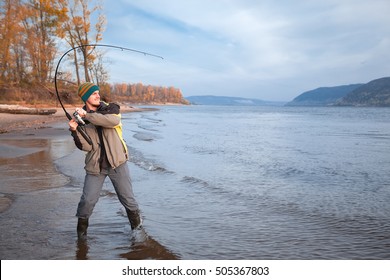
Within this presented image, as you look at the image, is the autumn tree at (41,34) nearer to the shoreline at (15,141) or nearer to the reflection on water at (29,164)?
the shoreline at (15,141)

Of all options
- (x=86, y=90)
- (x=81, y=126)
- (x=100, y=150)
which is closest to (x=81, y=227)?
(x=100, y=150)

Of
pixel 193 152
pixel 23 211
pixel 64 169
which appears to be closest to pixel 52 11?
pixel 193 152

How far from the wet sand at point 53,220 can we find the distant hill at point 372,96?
116780 millimetres

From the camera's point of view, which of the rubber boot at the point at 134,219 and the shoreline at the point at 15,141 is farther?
the shoreline at the point at 15,141

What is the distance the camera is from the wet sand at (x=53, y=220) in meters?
3.80

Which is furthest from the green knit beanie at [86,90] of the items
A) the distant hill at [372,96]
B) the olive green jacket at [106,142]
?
the distant hill at [372,96]

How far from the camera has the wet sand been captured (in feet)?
12.5

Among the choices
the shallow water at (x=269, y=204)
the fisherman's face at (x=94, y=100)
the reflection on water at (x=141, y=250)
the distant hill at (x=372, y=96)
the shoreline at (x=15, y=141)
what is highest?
the distant hill at (x=372, y=96)

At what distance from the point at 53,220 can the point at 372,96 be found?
135m

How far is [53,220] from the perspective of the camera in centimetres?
486

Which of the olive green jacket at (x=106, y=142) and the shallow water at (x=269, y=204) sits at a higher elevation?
the olive green jacket at (x=106, y=142)

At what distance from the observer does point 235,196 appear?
6516mm

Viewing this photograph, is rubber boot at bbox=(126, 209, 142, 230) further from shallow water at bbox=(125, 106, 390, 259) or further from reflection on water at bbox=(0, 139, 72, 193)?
reflection on water at bbox=(0, 139, 72, 193)
